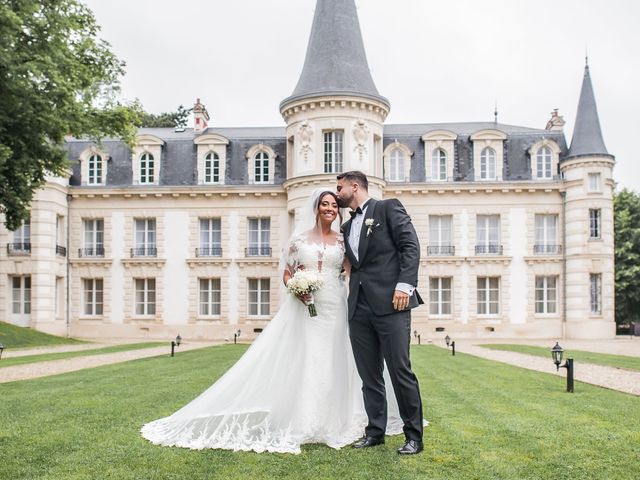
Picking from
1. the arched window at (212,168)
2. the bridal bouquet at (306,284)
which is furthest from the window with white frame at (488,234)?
the bridal bouquet at (306,284)

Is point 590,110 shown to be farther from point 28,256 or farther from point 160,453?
point 160,453

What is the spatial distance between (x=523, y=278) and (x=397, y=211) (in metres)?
27.1

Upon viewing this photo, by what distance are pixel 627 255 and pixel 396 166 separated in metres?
19.5

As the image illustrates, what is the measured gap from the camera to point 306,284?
682 centimetres

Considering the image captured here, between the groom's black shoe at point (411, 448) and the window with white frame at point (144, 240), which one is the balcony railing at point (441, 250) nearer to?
the window with white frame at point (144, 240)

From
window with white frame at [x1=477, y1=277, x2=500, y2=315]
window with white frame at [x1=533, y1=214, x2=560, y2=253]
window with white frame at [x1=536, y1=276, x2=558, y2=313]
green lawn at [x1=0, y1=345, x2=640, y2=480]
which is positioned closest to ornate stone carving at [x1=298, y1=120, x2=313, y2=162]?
window with white frame at [x1=477, y1=277, x2=500, y2=315]

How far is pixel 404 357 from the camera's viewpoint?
245 inches

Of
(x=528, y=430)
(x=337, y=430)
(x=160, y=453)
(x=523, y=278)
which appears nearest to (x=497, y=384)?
(x=528, y=430)

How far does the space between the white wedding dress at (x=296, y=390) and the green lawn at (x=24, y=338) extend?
19.0 meters

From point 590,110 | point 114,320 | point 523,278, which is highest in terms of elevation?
point 590,110

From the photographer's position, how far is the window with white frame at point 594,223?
3131 centimetres

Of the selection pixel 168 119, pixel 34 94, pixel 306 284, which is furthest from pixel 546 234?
pixel 168 119

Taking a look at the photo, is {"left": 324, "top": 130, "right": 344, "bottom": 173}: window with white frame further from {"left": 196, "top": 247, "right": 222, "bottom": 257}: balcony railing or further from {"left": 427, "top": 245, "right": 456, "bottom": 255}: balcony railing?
{"left": 196, "top": 247, "right": 222, "bottom": 257}: balcony railing

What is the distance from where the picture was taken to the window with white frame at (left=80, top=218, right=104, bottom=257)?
3284cm
